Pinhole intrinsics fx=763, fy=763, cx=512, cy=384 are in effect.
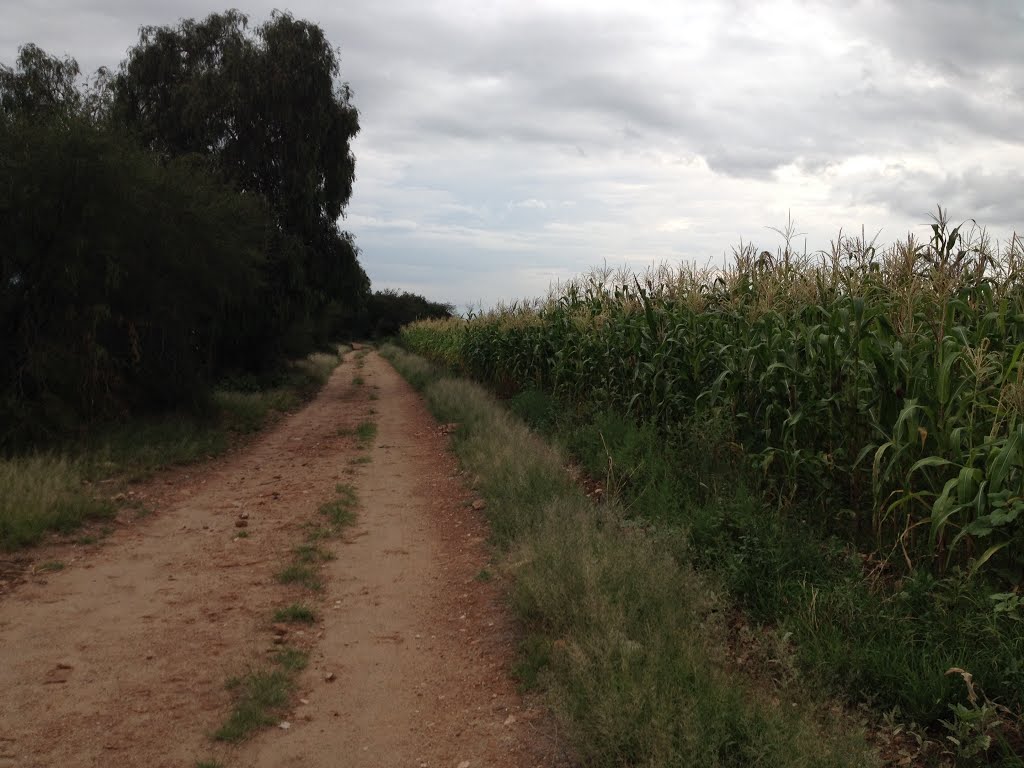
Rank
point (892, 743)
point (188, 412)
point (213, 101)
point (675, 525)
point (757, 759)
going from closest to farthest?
1. point (757, 759)
2. point (892, 743)
3. point (675, 525)
4. point (188, 412)
5. point (213, 101)

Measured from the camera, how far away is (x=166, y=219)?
523 inches

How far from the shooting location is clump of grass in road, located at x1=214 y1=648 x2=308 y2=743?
13.1ft

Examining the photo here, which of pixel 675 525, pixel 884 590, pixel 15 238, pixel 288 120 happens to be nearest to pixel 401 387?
pixel 288 120

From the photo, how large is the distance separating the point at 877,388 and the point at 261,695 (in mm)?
4373

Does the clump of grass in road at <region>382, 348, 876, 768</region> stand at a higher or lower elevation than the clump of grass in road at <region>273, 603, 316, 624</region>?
higher

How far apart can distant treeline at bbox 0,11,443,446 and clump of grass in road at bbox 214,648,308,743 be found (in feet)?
26.4

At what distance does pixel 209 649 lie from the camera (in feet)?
16.5

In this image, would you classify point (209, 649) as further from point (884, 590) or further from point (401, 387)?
point (401, 387)

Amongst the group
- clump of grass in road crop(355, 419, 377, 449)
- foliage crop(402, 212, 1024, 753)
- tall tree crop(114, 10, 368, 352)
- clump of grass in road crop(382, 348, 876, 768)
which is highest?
tall tree crop(114, 10, 368, 352)

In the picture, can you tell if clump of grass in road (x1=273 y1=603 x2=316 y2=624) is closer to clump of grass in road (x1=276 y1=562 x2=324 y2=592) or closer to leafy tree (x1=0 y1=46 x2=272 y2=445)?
clump of grass in road (x1=276 y1=562 x2=324 y2=592)

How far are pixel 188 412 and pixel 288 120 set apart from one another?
11.0 meters

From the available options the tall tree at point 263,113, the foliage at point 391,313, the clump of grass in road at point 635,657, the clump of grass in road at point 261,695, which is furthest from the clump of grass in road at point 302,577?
the foliage at point 391,313

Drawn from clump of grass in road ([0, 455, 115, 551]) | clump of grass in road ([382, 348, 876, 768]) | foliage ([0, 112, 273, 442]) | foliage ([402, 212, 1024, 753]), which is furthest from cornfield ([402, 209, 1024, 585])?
foliage ([0, 112, 273, 442])

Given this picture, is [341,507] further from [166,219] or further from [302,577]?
[166,219]
